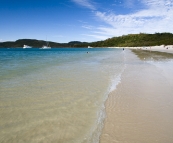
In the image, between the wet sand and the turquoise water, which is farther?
the turquoise water

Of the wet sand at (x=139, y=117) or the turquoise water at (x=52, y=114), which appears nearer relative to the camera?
the wet sand at (x=139, y=117)

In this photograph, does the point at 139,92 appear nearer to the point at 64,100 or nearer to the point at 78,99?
the point at 78,99

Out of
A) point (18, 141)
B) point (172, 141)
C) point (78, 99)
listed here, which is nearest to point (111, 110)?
point (78, 99)

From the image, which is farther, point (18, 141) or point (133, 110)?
point (133, 110)

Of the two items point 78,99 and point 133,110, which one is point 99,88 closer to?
point 78,99

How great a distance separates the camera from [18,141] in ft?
13.0

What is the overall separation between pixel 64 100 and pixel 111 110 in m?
2.08

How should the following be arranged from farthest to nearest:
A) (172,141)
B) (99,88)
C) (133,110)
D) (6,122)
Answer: (99,88)
(133,110)
(6,122)
(172,141)

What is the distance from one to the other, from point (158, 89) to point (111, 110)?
3694 mm

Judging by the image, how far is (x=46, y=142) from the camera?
3883mm

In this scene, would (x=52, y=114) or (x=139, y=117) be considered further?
(x=52, y=114)

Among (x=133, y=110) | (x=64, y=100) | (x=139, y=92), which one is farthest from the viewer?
(x=139, y=92)

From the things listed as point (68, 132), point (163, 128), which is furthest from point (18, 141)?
point (163, 128)

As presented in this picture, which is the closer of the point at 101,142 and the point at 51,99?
the point at 101,142
